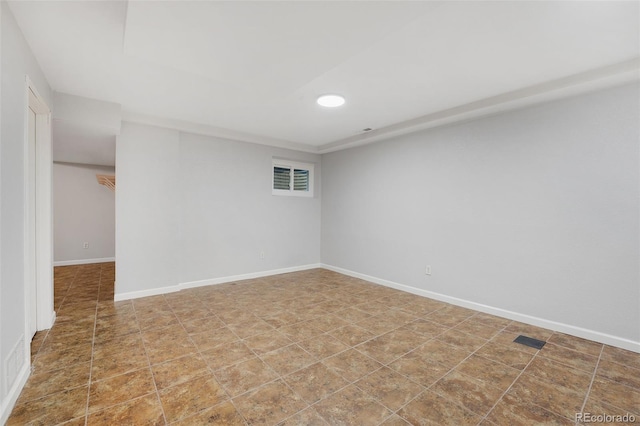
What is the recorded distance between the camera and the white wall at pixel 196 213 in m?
3.73

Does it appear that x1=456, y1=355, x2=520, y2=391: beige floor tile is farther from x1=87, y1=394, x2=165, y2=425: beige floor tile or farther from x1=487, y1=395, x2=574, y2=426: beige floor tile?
x1=87, y1=394, x2=165, y2=425: beige floor tile

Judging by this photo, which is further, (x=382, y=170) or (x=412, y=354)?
(x=382, y=170)

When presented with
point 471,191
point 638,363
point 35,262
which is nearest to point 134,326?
point 35,262

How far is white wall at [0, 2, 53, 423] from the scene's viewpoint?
A: 160 cm

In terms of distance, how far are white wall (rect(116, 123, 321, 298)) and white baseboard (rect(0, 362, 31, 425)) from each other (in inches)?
70.3

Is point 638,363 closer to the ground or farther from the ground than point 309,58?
closer to the ground

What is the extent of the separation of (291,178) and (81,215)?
4762 mm

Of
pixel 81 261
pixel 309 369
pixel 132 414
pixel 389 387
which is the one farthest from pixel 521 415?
pixel 81 261

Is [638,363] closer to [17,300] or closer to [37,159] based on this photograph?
[17,300]

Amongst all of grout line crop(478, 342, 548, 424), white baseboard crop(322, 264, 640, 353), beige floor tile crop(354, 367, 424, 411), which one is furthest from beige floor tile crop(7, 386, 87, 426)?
white baseboard crop(322, 264, 640, 353)

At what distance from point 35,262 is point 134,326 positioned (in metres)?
1.12

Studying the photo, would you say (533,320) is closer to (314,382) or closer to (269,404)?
(314,382)

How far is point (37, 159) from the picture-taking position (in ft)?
8.98

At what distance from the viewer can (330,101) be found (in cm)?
313
